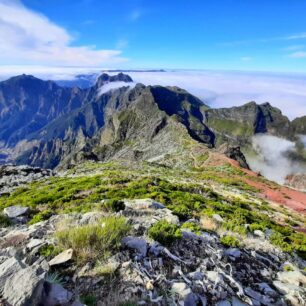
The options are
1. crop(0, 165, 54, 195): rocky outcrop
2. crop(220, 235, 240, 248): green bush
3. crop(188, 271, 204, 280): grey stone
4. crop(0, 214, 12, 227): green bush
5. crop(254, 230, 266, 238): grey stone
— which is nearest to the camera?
crop(188, 271, 204, 280): grey stone

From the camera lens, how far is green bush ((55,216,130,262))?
26.0ft

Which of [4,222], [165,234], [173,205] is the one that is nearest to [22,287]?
[165,234]

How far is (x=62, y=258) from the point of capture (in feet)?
25.3

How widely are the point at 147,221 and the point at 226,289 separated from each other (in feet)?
15.5

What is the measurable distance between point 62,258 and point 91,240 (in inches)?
31.7

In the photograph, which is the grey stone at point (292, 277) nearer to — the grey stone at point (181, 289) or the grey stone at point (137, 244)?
the grey stone at point (181, 289)

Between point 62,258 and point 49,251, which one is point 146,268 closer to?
point 62,258

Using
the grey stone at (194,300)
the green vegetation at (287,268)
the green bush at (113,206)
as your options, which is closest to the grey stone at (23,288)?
the grey stone at (194,300)

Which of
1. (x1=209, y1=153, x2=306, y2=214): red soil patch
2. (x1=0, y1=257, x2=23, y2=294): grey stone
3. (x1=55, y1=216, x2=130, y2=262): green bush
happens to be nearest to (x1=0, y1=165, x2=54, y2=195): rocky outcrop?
(x1=55, y1=216, x2=130, y2=262): green bush

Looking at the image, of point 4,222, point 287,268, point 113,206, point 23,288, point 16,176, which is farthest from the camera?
point 16,176

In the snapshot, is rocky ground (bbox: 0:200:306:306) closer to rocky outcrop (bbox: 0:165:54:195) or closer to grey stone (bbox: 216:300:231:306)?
grey stone (bbox: 216:300:231:306)

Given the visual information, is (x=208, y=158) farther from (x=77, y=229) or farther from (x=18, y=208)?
(x=77, y=229)

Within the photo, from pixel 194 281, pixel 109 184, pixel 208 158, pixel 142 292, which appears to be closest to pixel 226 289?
pixel 194 281

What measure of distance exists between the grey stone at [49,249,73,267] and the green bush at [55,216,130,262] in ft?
0.67
